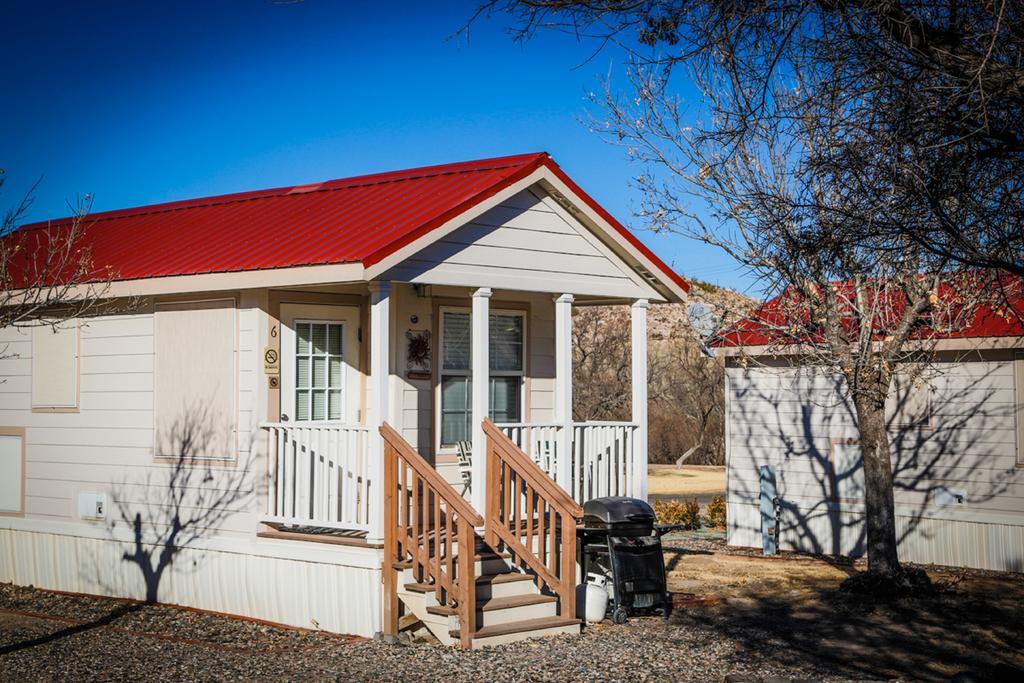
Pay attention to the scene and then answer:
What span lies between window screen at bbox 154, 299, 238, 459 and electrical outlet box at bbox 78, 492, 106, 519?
115 cm

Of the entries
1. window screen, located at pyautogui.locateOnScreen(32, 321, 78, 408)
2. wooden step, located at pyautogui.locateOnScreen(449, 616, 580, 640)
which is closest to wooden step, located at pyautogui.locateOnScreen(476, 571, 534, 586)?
wooden step, located at pyautogui.locateOnScreen(449, 616, 580, 640)

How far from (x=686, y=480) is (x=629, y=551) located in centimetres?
1870

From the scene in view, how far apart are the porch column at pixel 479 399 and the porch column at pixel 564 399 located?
107 cm

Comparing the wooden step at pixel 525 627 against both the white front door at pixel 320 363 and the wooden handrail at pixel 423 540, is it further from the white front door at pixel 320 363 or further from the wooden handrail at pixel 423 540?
the white front door at pixel 320 363

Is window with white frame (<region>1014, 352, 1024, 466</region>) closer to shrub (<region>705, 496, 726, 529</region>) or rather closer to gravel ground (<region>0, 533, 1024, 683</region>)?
gravel ground (<region>0, 533, 1024, 683</region>)

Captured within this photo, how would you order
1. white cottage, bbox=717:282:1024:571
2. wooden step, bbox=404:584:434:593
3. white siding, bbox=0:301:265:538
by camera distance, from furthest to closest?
white cottage, bbox=717:282:1024:571, white siding, bbox=0:301:265:538, wooden step, bbox=404:584:434:593

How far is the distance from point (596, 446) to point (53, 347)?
6.20 metres

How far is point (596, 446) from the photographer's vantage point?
12.4m

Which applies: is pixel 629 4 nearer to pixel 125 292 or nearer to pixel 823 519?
pixel 125 292

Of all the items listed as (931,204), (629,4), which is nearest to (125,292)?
(629,4)

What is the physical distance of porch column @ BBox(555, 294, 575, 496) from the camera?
11.9 meters

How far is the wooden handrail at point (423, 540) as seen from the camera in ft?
31.1

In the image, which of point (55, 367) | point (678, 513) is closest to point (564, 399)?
point (55, 367)

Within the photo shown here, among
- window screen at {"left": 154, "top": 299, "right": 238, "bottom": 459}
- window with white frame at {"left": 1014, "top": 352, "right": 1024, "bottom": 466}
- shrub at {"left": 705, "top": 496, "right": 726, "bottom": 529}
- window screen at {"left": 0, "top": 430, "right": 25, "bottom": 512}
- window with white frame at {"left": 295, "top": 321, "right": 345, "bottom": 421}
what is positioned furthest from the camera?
shrub at {"left": 705, "top": 496, "right": 726, "bottom": 529}
